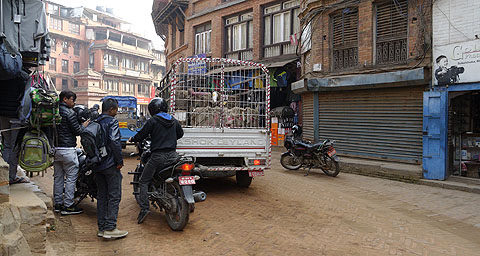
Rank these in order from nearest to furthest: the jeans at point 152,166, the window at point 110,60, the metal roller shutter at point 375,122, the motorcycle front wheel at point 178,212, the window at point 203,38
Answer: the motorcycle front wheel at point 178,212 → the jeans at point 152,166 → the metal roller shutter at point 375,122 → the window at point 203,38 → the window at point 110,60

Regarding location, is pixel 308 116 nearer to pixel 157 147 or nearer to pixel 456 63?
pixel 456 63

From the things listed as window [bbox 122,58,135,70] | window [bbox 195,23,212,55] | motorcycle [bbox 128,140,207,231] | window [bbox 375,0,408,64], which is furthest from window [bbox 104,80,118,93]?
motorcycle [bbox 128,140,207,231]

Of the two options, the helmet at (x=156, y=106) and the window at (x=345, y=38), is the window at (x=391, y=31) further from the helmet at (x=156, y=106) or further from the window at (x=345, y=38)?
the helmet at (x=156, y=106)

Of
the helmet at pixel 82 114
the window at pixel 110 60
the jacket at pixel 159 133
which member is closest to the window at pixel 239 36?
the helmet at pixel 82 114

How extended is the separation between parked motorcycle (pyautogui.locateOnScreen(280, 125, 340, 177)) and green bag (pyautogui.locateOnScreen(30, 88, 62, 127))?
7.36 meters

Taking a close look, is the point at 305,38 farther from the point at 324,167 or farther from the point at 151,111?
the point at 151,111

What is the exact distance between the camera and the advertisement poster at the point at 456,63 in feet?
27.5

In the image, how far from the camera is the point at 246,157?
682 centimetres

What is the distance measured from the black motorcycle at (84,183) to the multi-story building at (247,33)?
435 inches

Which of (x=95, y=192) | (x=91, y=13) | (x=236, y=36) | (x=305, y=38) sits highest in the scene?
(x=91, y=13)

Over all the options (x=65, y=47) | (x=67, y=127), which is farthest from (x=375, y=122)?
(x=65, y=47)

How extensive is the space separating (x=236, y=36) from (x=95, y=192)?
15.4 metres

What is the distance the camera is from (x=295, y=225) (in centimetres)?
524

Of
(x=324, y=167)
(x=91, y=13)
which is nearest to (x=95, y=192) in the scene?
(x=324, y=167)
